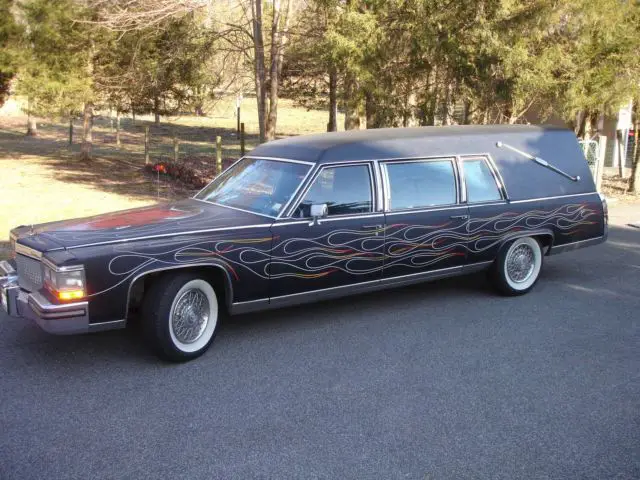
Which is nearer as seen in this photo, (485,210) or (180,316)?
(180,316)

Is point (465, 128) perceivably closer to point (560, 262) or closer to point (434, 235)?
point (434, 235)

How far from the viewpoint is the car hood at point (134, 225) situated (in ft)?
16.0

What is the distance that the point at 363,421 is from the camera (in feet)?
13.7

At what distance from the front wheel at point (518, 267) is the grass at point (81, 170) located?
5.94 m

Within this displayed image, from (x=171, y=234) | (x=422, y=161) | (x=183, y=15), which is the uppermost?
(x=183, y=15)


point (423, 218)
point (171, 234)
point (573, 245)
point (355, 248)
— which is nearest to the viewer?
point (171, 234)

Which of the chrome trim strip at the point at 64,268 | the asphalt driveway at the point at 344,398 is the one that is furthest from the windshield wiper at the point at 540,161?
the chrome trim strip at the point at 64,268

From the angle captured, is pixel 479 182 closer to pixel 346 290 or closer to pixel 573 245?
pixel 573 245

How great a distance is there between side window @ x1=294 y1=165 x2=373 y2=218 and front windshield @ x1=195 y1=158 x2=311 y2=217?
161mm

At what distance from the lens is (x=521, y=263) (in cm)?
718

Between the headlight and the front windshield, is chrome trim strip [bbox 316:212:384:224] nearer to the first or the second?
the front windshield

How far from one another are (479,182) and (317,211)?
2.10 metres

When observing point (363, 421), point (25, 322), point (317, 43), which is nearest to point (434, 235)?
point (363, 421)

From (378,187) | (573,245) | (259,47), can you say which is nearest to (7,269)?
(378,187)
